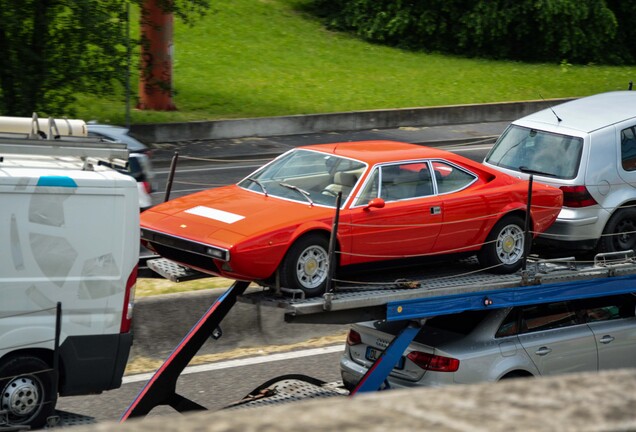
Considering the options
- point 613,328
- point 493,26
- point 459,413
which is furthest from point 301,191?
point 493,26

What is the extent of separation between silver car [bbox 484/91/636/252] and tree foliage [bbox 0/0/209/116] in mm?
12088

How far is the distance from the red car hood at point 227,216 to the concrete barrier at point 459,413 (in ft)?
18.1

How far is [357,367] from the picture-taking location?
881 centimetres

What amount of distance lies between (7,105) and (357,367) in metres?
15.1

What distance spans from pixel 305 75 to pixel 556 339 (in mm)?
25080

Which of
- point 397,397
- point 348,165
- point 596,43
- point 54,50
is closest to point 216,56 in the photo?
point 54,50

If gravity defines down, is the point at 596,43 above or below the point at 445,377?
above

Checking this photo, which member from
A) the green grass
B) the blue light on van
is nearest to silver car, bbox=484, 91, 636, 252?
the blue light on van

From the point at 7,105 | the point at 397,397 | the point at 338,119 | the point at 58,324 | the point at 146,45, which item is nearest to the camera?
the point at 397,397

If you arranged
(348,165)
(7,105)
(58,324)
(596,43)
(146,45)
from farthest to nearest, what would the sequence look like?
(596,43) → (146,45) → (7,105) → (348,165) → (58,324)

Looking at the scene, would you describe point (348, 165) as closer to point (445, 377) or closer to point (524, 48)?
point (445, 377)

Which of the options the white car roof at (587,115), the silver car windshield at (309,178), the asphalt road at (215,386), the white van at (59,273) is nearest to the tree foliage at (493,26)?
the white car roof at (587,115)

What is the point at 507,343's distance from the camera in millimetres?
8469

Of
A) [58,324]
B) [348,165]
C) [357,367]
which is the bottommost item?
[357,367]
